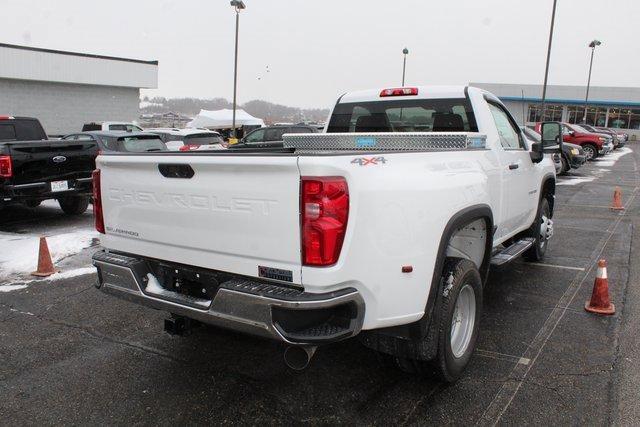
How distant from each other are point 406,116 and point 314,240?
2815 mm

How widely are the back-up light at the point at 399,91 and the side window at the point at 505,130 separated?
29.0 inches

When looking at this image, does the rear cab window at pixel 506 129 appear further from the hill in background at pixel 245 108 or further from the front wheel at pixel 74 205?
the hill in background at pixel 245 108

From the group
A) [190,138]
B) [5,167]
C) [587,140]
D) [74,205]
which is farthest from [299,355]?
[587,140]

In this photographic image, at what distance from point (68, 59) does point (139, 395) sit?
36.0m

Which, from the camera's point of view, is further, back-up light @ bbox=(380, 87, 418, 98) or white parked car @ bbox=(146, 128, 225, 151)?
white parked car @ bbox=(146, 128, 225, 151)

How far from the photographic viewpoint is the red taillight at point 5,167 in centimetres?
799

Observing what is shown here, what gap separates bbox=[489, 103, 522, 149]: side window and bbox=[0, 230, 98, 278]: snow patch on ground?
18.1 feet

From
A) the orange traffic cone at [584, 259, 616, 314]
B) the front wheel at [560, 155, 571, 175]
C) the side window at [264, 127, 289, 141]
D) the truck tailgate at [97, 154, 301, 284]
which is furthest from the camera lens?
the front wheel at [560, 155, 571, 175]

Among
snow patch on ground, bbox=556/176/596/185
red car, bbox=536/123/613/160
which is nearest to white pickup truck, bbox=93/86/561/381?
snow patch on ground, bbox=556/176/596/185

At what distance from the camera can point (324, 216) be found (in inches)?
103

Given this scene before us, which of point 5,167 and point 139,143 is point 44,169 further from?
point 139,143

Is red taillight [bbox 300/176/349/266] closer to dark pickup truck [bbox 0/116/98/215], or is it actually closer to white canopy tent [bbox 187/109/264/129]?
dark pickup truck [bbox 0/116/98/215]

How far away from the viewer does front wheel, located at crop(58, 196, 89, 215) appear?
33.3ft

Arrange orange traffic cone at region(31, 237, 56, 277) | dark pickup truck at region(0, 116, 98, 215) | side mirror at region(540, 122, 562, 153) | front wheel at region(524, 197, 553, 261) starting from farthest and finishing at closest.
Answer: dark pickup truck at region(0, 116, 98, 215) < front wheel at region(524, 197, 553, 261) < orange traffic cone at region(31, 237, 56, 277) < side mirror at region(540, 122, 562, 153)
